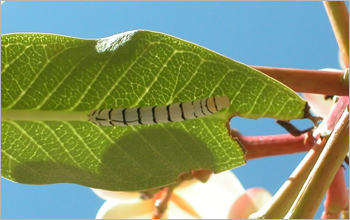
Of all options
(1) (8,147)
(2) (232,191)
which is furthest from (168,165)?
(2) (232,191)

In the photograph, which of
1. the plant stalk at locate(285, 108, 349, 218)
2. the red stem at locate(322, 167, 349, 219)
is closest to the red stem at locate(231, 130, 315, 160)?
the red stem at locate(322, 167, 349, 219)

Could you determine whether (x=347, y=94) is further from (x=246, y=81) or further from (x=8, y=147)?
(x=8, y=147)

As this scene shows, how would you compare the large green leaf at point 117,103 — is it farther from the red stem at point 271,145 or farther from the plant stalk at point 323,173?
the red stem at point 271,145

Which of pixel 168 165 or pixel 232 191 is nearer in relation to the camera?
Answer: pixel 168 165

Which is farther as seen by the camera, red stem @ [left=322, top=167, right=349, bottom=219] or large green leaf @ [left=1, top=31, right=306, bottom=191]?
red stem @ [left=322, top=167, right=349, bottom=219]

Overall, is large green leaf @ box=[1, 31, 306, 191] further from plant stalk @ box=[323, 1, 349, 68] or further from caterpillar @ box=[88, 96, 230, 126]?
plant stalk @ box=[323, 1, 349, 68]

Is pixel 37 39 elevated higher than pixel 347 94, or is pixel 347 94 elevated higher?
pixel 37 39

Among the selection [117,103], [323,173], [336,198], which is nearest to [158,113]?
[117,103]
